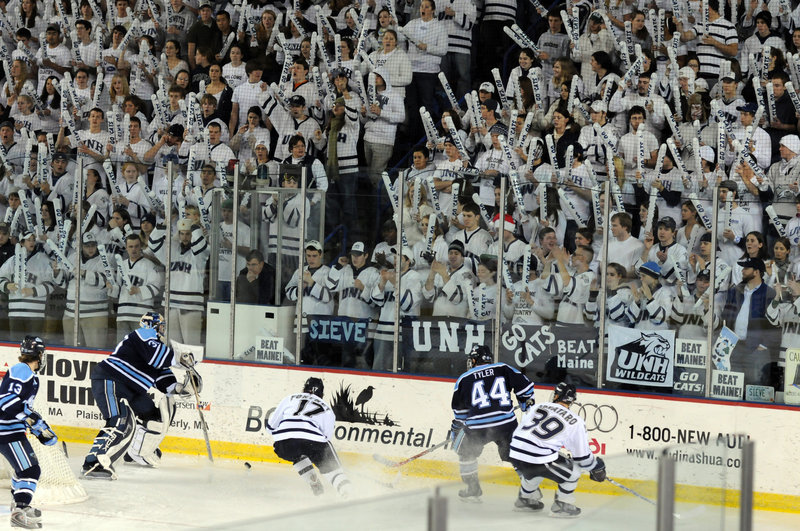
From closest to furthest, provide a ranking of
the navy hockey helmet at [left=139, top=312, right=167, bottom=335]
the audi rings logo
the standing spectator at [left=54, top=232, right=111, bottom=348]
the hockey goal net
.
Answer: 1. the hockey goal net
2. the audi rings logo
3. the navy hockey helmet at [left=139, top=312, right=167, bottom=335]
4. the standing spectator at [left=54, top=232, right=111, bottom=348]

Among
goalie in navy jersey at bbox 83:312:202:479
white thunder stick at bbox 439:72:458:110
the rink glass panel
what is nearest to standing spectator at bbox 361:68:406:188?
white thunder stick at bbox 439:72:458:110

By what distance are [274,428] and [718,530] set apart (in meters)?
4.07

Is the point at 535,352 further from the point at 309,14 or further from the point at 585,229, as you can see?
the point at 309,14

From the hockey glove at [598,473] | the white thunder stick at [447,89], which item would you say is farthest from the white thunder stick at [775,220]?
the white thunder stick at [447,89]

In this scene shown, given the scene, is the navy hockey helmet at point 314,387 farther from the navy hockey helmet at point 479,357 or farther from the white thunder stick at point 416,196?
the white thunder stick at point 416,196

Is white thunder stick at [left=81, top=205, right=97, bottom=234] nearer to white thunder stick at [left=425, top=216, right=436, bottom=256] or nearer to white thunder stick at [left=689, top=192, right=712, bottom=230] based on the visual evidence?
white thunder stick at [left=425, top=216, right=436, bottom=256]

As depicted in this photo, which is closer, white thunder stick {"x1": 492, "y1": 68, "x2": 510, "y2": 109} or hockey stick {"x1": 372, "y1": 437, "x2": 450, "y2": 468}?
hockey stick {"x1": 372, "y1": 437, "x2": 450, "y2": 468}

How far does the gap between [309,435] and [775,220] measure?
3.48 metres

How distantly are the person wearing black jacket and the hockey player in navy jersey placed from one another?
2.46 meters

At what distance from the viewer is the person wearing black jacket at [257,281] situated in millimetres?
9672

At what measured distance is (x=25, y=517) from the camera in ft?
24.4

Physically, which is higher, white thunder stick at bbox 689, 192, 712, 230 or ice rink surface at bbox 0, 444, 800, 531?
white thunder stick at bbox 689, 192, 712, 230

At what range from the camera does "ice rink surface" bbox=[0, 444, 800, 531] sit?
371cm

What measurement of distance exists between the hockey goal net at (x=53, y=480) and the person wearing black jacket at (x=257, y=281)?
6.96 feet
